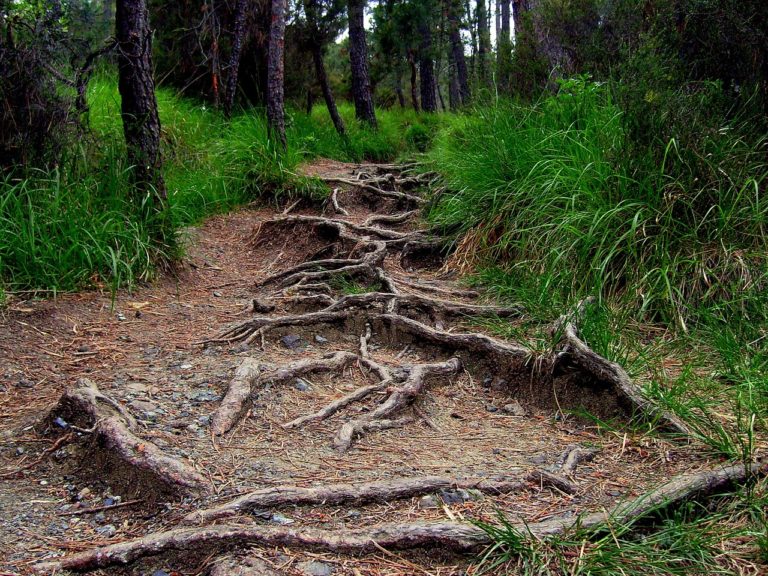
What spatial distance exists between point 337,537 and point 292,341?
2.15 metres

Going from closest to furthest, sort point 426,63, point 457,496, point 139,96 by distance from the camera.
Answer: point 457,496 < point 139,96 < point 426,63

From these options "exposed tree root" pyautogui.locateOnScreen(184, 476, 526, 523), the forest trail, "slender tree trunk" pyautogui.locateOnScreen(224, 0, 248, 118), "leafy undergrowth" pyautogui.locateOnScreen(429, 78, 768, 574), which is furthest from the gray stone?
"slender tree trunk" pyautogui.locateOnScreen(224, 0, 248, 118)

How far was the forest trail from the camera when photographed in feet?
6.77

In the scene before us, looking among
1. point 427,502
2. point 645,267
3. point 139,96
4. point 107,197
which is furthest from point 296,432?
point 139,96

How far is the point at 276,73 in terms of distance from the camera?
26.8ft

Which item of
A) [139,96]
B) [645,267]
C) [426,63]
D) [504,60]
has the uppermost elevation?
[426,63]

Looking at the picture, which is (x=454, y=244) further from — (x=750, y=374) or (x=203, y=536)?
(x=203, y=536)

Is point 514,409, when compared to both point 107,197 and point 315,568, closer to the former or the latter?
point 315,568

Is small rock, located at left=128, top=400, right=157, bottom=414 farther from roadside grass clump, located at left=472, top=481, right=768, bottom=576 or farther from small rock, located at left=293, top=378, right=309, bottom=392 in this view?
roadside grass clump, located at left=472, top=481, right=768, bottom=576

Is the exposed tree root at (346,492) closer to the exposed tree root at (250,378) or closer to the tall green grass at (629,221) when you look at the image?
the exposed tree root at (250,378)

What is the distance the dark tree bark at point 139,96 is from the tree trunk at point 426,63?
10.8 metres

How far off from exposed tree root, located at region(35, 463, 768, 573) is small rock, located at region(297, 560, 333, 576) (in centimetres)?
6

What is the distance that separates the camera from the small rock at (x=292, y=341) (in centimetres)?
407

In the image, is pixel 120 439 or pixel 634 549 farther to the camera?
pixel 120 439
